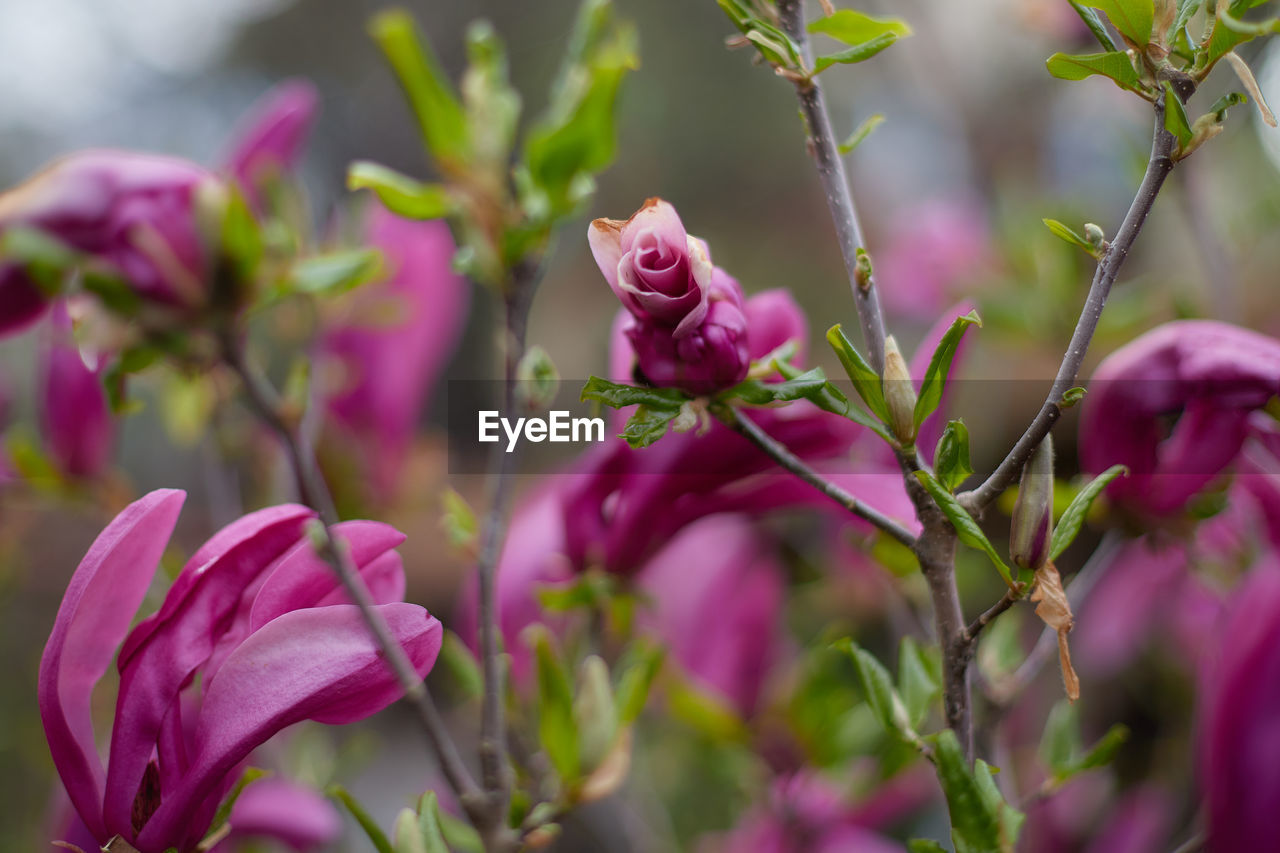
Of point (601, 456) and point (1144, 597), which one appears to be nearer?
point (601, 456)

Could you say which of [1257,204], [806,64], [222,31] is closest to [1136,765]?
[1257,204]

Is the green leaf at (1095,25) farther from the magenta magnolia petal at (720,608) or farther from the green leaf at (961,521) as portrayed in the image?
the magenta magnolia petal at (720,608)

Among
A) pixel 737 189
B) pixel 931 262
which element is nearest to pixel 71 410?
pixel 931 262

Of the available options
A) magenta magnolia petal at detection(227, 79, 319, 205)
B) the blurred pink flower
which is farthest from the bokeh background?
magenta magnolia petal at detection(227, 79, 319, 205)

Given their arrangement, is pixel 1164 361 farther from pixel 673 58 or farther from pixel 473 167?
pixel 673 58

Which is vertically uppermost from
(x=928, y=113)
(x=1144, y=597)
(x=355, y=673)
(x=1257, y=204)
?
(x=928, y=113)

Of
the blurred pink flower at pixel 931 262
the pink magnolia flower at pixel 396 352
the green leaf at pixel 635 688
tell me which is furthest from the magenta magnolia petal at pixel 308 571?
the blurred pink flower at pixel 931 262

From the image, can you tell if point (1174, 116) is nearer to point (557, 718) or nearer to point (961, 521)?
point (961, 521)
